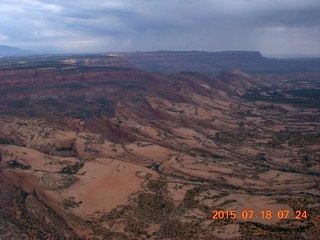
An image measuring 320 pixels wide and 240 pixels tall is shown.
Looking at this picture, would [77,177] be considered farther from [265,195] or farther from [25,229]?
[265,195]

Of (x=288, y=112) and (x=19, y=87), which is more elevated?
(x=19, y=87)

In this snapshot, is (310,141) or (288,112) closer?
(310,141)

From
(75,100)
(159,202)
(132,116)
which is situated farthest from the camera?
(75,100)

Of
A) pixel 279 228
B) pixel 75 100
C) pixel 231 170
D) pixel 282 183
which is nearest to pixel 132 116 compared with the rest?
pixel 75 100

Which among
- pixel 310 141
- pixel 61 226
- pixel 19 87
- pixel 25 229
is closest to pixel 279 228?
pixel 61 226

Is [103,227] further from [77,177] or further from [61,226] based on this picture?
[77,177]

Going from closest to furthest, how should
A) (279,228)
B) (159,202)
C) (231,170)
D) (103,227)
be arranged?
(279,228) → (103,227) → (159,202) → (231,170)
